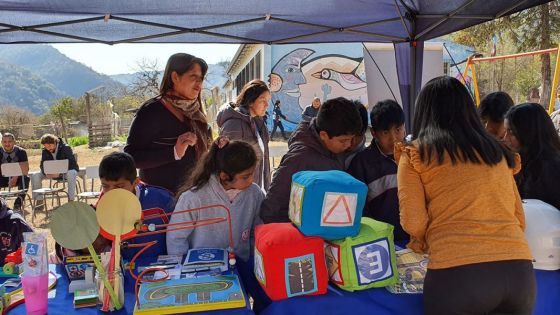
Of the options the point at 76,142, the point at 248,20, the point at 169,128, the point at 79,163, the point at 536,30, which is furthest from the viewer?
the point at 76,142

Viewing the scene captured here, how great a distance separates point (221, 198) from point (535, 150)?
1.39 metres

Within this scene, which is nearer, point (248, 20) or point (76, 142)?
point (248, 20)

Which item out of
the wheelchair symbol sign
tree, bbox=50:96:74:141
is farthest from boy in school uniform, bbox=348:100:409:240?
tree, bbox=50:96:74:141

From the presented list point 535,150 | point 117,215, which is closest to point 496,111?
point 535,150

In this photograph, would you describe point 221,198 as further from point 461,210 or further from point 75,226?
point 461,210

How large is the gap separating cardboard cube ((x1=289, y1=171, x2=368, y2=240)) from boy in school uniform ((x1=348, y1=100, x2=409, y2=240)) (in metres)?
0.52

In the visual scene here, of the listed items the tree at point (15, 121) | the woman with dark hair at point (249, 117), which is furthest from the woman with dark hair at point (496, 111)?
the tree at point (15, 121)

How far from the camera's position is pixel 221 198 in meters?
1.84

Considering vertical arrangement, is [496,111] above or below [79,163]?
above

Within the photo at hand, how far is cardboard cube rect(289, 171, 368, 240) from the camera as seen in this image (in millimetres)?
1344

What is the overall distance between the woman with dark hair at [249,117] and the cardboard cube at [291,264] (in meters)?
1.82

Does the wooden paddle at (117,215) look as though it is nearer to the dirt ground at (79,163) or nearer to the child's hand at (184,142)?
the dirt ground at (79,163)

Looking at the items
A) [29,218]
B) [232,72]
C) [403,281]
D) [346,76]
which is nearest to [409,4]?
[403,281]

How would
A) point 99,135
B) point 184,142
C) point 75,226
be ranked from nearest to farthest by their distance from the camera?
1. point 75,226
2. point 184,142
3. point 99,135
